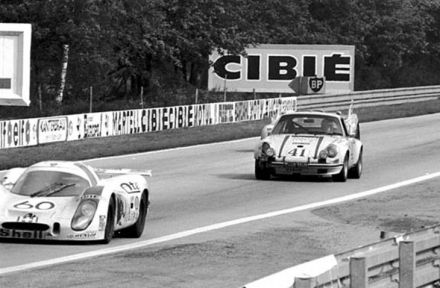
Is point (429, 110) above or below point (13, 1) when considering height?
below

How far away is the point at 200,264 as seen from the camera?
13.4 metres

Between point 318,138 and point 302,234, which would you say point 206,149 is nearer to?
point 318,138

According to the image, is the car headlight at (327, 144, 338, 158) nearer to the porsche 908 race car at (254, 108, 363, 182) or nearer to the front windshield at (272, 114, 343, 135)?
the porsche 908 race car at (254, 108, 363, 182)

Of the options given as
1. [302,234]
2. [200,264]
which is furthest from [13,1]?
[200,264]

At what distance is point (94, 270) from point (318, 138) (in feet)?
40.0

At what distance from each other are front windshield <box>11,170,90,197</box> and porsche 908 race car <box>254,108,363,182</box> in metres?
9.02

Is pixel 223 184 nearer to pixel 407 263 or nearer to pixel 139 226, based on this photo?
pixel 139 226

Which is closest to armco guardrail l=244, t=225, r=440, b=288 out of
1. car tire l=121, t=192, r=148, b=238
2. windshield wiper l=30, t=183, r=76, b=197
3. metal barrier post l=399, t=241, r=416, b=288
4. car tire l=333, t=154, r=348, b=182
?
metal barrier post l=399, t=241, r=416, b=288

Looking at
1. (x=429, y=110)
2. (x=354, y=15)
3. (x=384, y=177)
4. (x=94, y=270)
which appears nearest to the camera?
(x=94, y=270)

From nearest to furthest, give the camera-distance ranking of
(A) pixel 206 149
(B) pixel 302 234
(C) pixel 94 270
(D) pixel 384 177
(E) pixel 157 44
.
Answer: (C) pixel 94 270, (B) pixel 302 234, (D) pixel 384 177, (A) pixel 206 149, (E) pixel 157 44

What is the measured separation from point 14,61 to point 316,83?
31800 millimetres

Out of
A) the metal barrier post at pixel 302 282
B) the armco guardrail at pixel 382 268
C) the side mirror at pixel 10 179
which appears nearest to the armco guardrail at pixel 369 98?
the side mirror at pixel 10 179

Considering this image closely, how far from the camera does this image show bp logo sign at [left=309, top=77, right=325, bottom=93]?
54.6m

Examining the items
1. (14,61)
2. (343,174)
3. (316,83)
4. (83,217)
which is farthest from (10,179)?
(316,83)
